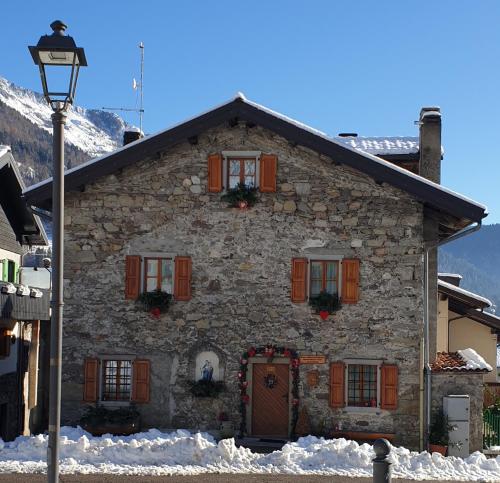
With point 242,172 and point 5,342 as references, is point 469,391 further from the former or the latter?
point 5,342

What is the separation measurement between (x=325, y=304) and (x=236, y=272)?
2.16 m

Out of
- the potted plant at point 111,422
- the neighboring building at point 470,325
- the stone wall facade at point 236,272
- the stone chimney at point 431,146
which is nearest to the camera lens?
the potted plant at point 111,422

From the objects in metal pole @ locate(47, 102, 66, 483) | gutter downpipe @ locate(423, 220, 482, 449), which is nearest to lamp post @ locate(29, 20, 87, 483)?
metal pole @ locate(47, 102, 66, 483)

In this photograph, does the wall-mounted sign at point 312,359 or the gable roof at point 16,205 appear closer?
the wall-mounted sign at point 312,359

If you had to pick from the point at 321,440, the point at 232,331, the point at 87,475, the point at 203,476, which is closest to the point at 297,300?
the point at 232,331

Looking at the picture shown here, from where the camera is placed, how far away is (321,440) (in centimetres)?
1537

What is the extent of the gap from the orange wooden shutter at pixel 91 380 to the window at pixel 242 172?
5.20 metres

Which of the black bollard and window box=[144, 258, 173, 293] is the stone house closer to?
window box=[144, 258, 173, 293]

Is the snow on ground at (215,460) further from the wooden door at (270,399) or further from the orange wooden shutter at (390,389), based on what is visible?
A: the wooden door at (270,399)

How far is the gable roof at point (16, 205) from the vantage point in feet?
67.8

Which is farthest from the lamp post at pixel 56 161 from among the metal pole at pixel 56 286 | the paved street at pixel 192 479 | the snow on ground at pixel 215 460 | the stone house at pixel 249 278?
the stone house at pixel 249 278

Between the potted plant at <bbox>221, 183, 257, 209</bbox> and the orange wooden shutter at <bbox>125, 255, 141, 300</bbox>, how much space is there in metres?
2.53

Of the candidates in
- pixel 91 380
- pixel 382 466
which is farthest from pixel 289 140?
pixel 382 466

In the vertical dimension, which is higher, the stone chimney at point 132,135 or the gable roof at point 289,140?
the stone chimney at point 132,135
